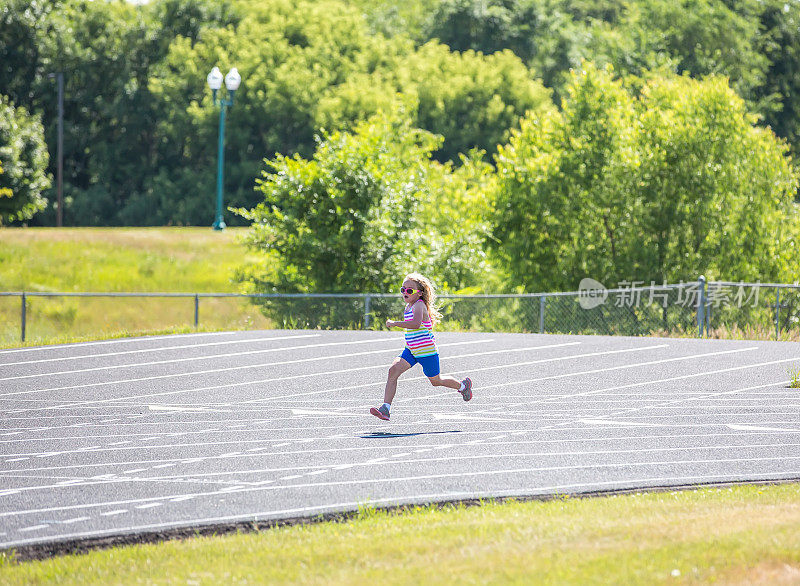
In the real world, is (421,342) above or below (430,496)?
above

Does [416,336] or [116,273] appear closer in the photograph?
[416,336]

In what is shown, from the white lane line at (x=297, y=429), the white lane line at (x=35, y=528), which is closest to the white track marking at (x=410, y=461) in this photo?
the white lane line at (x=297, y=429)

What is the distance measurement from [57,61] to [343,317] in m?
48.4

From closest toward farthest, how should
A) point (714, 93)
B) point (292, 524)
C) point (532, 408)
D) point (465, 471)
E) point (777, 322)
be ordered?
1. point (292, 524)
2. point (465, 471)
3. point (532, 408)
4. point (777, 322)
5. point (714, 93)

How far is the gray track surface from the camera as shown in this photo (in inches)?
333

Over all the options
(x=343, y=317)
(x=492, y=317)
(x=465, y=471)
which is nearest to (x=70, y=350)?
(x=343, y=317)

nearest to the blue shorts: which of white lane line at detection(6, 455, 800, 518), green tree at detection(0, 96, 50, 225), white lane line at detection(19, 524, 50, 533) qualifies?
white lane line at detection(6, 455, 800, 518)

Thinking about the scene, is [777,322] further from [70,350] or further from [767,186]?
[70,350]

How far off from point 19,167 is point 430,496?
4527 centimetres

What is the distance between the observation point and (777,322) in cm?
2184

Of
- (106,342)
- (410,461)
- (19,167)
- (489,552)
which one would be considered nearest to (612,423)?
(410,461)

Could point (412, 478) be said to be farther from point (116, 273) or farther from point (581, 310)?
point (116, 273)

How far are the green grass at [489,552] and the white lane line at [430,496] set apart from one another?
1.42ft

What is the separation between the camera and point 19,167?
4909 centimetres
